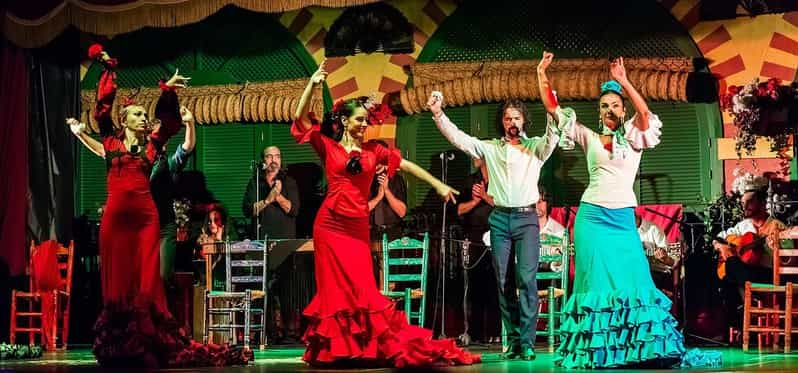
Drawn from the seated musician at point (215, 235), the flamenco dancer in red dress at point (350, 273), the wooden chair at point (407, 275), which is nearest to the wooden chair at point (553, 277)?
the wooden chair at point (407, 275)

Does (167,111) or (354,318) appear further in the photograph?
(167,111)

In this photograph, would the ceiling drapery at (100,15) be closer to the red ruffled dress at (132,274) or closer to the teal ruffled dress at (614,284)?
the red ruffled dress at (132,274)

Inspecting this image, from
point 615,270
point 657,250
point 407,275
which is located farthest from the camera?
point 657,250

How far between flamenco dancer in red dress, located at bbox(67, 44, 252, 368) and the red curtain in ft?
13.8

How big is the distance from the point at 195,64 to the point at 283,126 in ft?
3.53

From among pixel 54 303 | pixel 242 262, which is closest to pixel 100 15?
pixel 54 303

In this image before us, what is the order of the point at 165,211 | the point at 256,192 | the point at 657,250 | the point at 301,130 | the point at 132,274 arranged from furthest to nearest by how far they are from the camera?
1. the point at 256,192
2. the point at 165,211
3. the point at 657,250
4. the point at 132,274
5. the point at 301,130

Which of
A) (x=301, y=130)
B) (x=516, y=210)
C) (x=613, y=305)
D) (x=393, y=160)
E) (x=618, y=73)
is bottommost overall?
(x=613, y=305)

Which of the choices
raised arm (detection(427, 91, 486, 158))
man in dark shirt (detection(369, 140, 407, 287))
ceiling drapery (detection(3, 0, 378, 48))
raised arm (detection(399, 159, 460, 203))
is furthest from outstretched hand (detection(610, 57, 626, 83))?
ceiling drapery (detection(3, 0, 378, 48))

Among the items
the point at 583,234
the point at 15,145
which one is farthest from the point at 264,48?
the point at 583,234

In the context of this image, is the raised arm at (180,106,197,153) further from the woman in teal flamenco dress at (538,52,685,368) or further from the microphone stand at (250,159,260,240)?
the microphone stand at (250,159,260,240)

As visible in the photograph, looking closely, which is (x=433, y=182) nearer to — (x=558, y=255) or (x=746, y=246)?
(x=558, y=255)

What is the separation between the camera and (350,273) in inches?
285

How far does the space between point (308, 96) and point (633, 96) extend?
1800 millimetres
